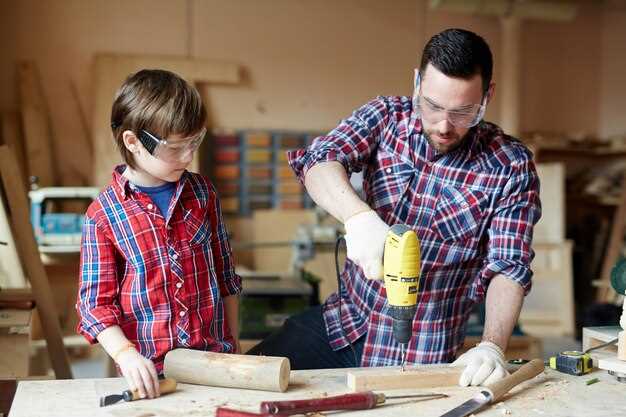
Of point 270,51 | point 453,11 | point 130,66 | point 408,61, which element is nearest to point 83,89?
point 130,66

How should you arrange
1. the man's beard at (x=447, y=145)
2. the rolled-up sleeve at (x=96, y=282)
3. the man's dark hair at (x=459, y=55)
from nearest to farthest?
the rolled-up sleeve at (x=96, y=282) < the man's dark hair at (x=459, y=55) < the man's beard at (x=447, y=145)

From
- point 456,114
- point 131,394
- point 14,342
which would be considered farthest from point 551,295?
point 131,394

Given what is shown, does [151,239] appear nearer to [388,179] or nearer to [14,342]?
[388,179]

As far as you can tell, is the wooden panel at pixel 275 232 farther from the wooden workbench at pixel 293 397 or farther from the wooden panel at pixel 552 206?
Result: the wooden workbench at pixel 293 397

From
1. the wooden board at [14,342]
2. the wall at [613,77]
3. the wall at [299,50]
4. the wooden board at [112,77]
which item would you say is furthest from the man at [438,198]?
the wall at [613,77]

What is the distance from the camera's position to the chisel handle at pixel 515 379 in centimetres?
167

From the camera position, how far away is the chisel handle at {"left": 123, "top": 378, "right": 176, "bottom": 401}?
5.28 ft

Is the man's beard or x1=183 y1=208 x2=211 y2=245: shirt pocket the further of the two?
the man's beard

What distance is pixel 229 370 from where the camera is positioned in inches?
66.5

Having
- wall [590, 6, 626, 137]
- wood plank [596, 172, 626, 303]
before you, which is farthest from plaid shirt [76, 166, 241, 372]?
wall [590, 6, 626, 137]

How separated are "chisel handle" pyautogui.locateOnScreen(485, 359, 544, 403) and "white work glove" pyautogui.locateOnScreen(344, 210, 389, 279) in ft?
1.23

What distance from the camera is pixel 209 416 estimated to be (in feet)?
4.98

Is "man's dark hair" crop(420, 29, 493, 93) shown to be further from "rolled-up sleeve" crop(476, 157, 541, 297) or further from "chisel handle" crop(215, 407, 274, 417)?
"chisel handle" crop(215, 407, 274, 417)

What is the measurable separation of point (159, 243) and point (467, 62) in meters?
0.98
